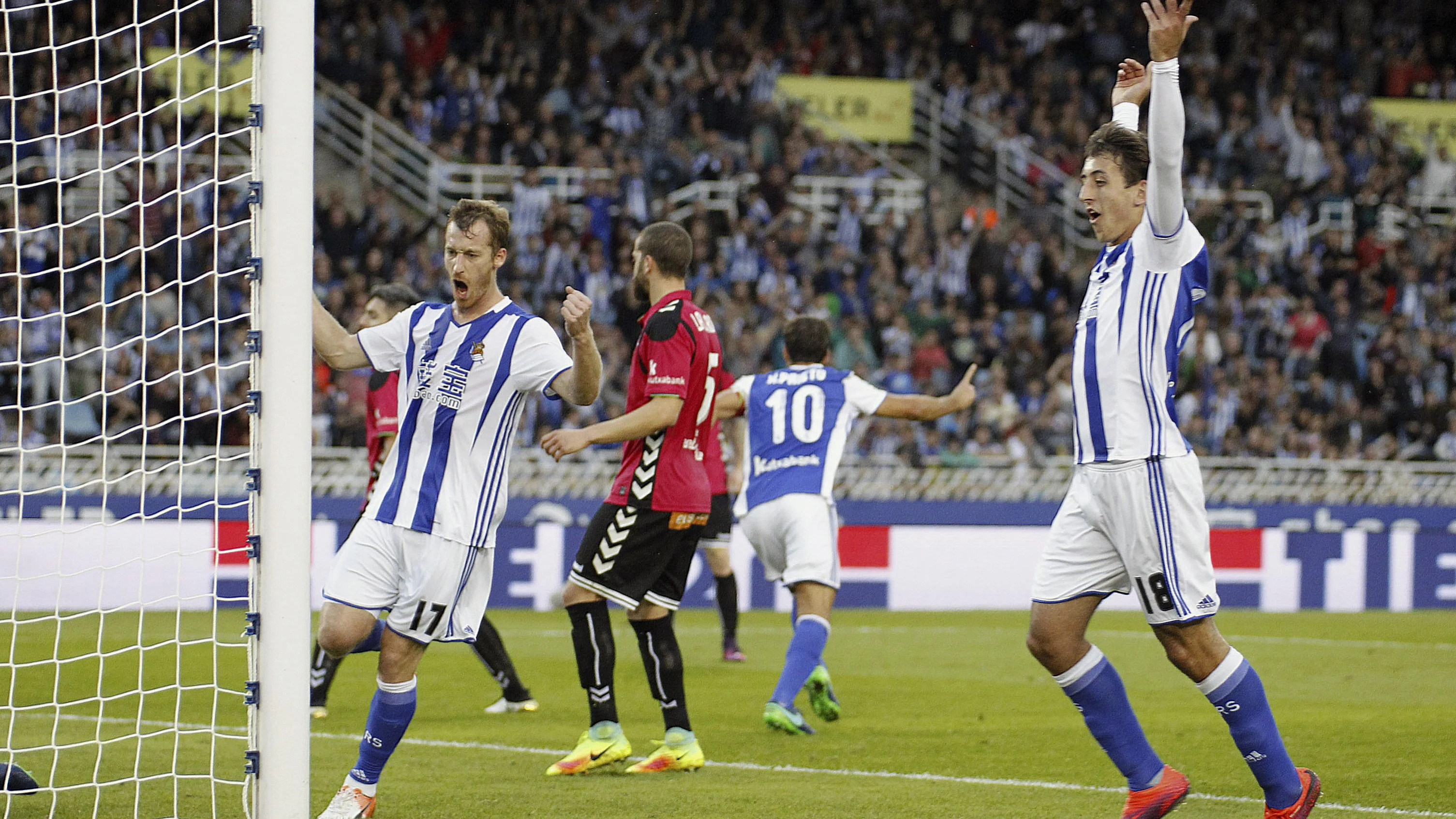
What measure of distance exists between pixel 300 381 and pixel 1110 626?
10.0m

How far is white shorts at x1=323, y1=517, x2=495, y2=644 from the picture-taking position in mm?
5051

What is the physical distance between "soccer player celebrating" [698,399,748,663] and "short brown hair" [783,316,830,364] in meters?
1.06

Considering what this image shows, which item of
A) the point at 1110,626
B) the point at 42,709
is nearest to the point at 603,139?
the point at 1110,626

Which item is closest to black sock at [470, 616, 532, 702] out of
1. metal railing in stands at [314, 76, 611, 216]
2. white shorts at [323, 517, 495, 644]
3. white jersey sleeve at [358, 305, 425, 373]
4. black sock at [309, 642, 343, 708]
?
black sock at [309, 642, 343, 708]

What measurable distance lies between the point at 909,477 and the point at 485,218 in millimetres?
10584

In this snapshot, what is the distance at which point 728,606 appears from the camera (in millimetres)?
10328

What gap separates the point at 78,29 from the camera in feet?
60.3

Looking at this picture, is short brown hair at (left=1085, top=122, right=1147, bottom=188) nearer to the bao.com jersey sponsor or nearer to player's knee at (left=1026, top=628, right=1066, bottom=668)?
player's knee at (left=1026, top=628, right=1066, bottom=668)

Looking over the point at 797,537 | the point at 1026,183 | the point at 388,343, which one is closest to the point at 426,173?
the point at 1026,183

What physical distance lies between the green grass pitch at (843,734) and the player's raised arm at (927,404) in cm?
148

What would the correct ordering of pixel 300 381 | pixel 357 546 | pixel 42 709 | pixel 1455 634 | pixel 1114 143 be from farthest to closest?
pixel 1455 634 < pixel 42 709 < pixel 357 546 < pixel 1114 143 < pixel 300 381

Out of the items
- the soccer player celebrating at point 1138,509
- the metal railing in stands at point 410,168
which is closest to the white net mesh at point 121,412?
the metal railing in stands at point 410,168

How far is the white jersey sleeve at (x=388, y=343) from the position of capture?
5.20 m

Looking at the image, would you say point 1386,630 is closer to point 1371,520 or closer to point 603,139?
point 1371,520
